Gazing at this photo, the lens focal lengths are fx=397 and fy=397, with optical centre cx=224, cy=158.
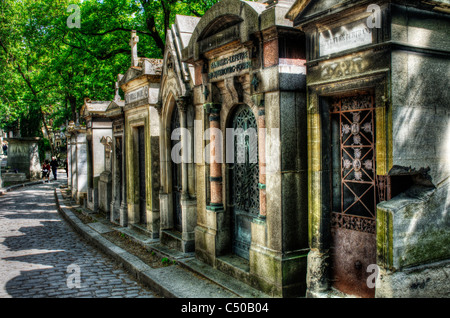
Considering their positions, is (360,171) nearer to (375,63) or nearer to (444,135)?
(444,135)

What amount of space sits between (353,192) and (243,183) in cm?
225

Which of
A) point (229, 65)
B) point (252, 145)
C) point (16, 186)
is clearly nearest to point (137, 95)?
point (229, 65)

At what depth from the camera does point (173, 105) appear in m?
8.92

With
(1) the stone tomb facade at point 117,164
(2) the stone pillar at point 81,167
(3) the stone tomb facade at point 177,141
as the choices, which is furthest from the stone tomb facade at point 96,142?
(3) the stone tomb facade at point 177,141

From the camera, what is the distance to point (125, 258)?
8.05 metres

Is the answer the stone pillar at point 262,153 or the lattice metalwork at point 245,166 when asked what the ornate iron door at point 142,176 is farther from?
the stone pillar at point 262,153

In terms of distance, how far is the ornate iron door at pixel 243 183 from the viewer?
6422 millimetres

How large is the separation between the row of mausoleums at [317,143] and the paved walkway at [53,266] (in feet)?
4.82

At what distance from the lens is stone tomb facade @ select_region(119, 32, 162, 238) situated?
9.64m

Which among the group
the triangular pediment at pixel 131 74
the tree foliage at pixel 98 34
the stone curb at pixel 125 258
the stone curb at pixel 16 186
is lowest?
the stone curb at pixel 125 258

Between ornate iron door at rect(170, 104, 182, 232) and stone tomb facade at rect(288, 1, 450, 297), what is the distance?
450 cm

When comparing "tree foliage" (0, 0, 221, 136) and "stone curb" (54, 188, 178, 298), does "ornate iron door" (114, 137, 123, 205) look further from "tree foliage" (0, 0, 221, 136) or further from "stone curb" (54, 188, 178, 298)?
"tree foliage" (0, 0, 221, 136)

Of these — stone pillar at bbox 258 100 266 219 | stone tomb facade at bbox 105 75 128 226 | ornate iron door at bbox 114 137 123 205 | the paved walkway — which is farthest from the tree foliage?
stone pillar at bbox 258 100 266 219

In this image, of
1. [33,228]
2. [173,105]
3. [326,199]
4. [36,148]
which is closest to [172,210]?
[173,105]
